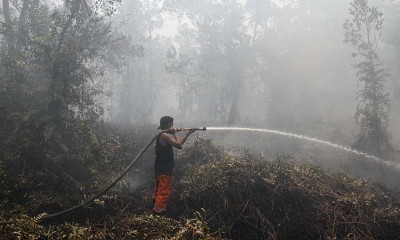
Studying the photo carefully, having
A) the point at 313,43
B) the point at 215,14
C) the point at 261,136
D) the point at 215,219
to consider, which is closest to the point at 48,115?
the point at 215,219

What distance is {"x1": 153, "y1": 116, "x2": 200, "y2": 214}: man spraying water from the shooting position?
7062 millimetres

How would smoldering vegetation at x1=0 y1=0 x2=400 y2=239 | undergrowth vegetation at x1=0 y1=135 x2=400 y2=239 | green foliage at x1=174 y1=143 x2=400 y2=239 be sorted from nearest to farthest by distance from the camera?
1. undergrowth vegetation at x1=0 y1=135 x2=400 y2=239
2. smoldering vegetation at x1=0 y1=0 x2=400 y2=239
3. green foliage at x1=174 y1=143 x2=400 y2=239

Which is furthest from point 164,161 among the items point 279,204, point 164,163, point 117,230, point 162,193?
point 279,204

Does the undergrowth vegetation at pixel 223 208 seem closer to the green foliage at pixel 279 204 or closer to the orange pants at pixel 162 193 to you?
the green foliage at pixel 279 204

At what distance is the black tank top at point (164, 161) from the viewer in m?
7.20

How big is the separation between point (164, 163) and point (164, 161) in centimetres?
4

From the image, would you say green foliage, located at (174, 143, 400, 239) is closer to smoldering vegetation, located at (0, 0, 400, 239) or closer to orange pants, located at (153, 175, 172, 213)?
smoldering vegetation, located at (0, 0, 400, 239)

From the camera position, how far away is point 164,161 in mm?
7258

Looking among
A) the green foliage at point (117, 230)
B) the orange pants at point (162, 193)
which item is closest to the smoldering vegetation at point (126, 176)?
the green foliage at point (117, 230)

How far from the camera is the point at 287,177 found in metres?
7.76

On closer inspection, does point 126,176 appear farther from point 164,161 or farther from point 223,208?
point 223,208

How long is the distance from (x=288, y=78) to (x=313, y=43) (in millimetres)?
4132

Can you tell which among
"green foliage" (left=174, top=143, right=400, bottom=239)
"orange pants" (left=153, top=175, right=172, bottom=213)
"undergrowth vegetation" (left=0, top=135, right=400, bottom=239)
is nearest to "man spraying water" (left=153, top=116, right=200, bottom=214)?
"orange pants" (left=153, top=175, right=172, bottom=213)

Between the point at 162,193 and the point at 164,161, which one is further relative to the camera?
the point at 164,161
